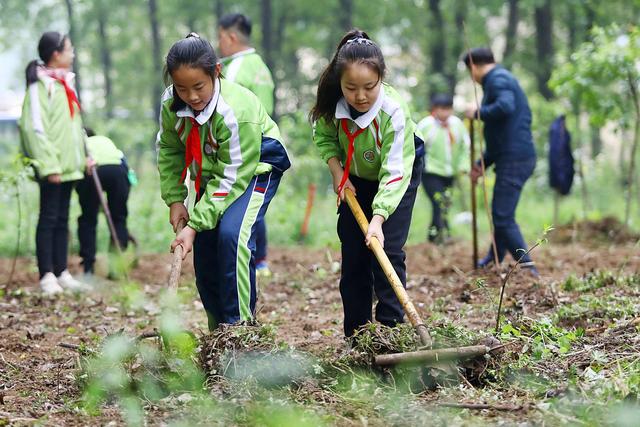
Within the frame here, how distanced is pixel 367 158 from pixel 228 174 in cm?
72

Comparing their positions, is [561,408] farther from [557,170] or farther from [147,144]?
[147,144]

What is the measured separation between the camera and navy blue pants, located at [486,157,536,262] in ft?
21.4

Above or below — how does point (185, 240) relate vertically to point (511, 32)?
below

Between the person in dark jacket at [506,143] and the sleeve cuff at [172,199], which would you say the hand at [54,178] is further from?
the person in dark jacket at [506,143]

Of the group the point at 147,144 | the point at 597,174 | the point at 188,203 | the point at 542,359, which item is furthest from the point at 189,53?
the point at 147,144

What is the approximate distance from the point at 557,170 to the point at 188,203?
5873 millimetres

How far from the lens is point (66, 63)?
660 cm

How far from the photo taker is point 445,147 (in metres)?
8.98

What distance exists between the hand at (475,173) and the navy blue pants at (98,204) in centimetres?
298

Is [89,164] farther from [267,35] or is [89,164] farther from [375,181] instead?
[267,35]

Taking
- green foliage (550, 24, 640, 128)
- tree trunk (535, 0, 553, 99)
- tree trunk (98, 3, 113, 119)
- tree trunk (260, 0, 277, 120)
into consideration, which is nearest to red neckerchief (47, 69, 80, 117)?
green foliage (550, 24, 640, 128)

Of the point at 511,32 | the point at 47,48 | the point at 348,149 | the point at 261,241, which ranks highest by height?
the point at 511,32

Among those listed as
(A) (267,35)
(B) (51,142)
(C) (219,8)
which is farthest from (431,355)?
(C) (219,8)

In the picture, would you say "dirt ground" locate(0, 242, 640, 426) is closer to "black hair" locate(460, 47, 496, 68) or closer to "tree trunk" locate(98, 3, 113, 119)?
"black hair" locate(460, 47, 496, 68)
